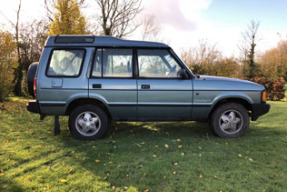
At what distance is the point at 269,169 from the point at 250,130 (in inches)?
90.9

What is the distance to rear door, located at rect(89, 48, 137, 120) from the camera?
4.47 m

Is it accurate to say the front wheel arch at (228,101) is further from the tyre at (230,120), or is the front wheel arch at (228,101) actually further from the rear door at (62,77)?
the rear door at (62,77)

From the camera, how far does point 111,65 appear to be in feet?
14.9

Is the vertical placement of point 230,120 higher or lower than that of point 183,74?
lower

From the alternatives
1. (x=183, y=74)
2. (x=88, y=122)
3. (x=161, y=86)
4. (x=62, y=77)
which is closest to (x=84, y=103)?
A: (x=88, y=122)

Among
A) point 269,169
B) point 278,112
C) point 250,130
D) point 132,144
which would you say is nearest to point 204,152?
point 269,169

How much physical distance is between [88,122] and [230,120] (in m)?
3.14

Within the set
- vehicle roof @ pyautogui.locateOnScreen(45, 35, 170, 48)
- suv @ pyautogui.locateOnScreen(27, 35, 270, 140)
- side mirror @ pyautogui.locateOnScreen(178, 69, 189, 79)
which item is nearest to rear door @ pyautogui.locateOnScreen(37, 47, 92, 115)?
suv @ pyautogui.locateOnScreen(27, 35, 270, 140)

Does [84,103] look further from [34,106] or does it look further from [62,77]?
[34,106]

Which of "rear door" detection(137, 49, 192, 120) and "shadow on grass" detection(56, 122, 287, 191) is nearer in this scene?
"shadow on grass" detection(56, 122, 287, 191)

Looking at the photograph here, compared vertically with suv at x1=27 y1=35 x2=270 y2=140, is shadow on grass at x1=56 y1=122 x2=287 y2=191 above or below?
below

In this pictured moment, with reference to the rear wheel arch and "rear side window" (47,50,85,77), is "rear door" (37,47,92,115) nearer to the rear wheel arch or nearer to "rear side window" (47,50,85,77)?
"rear side window" (47,50,85,77)

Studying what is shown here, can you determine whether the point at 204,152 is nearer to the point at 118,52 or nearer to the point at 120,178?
the point at 120,178

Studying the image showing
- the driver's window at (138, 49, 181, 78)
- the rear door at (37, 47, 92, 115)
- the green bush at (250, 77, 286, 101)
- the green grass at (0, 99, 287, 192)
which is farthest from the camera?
the green bush at (250, 77, 286, 101)
